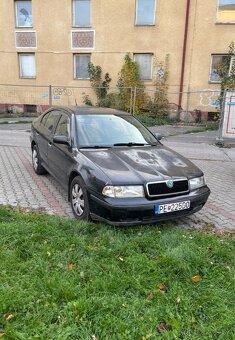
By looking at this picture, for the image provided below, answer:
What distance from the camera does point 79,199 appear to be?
12.8 ft

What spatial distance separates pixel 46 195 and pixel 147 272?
2.59 m

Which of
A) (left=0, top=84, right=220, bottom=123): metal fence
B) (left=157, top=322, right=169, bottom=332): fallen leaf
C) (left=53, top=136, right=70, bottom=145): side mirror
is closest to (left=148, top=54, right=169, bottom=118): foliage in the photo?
(left=0, top=84, right=220, bottom=123): metal fence

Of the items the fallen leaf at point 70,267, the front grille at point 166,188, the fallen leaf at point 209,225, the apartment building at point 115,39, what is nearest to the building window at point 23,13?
the apartment building at point 115,39

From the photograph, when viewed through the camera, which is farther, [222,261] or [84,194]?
[84,194]

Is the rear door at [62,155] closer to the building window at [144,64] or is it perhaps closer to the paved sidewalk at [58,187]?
the paved sidewalk at [58,187]

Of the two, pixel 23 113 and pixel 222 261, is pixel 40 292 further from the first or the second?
pixel 23 113

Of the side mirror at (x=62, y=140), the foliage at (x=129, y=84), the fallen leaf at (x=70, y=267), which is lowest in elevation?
the fallen leaf at (x=70, y=267)

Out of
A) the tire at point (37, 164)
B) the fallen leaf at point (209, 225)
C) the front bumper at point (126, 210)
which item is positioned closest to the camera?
the front bumper at point (126, 210)

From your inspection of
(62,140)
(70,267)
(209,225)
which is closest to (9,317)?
(70,267)

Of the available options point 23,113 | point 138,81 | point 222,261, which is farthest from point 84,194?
point 23,113

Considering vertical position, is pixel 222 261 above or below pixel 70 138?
below

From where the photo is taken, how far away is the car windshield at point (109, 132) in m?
4.35

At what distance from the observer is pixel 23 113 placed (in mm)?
17875

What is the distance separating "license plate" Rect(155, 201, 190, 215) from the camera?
11.4 ft
